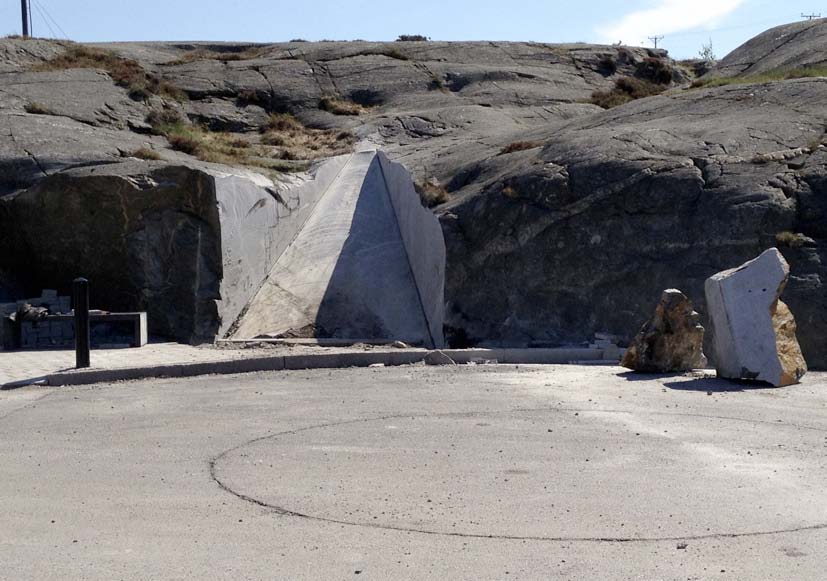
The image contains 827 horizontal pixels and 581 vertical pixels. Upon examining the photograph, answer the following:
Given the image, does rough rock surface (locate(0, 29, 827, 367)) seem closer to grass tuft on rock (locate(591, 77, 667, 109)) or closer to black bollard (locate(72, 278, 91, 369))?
black bollard (locate(72, 278, 91, 369))

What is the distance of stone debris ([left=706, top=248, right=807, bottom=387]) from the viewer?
11.5 meters

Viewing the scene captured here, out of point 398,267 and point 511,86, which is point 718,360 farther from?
point 511,86

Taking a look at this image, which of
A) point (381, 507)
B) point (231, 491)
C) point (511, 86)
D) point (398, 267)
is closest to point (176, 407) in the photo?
point (231, 491)

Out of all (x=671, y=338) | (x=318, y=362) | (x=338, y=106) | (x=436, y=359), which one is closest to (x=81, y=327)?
(x=318, y=362)

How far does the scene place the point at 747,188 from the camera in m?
16.8

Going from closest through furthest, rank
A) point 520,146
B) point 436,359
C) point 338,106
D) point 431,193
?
1. point 436,359
2. point 431,193
3. point 520,146
4. point 338,106

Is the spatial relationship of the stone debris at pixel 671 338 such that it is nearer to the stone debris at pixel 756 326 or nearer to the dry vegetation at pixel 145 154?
the stone debris at pixel 756 326

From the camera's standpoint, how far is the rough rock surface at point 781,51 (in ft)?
80.2

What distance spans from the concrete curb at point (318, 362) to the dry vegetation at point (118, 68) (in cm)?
1814

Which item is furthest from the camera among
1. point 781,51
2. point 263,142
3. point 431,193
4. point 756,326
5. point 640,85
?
point 640,85

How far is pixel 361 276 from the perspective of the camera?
2072 cm

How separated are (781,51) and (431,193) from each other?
37.5 ft

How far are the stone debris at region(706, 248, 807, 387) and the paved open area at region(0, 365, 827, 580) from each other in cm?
30

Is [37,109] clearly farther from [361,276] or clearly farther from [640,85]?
[640,85]
